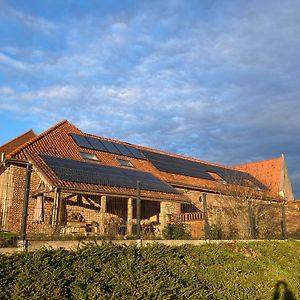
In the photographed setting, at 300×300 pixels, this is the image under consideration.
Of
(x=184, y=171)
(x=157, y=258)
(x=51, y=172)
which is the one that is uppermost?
(x=184, y=171)

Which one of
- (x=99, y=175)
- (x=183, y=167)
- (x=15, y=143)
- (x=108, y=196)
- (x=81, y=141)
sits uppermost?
(x=15, y=143)

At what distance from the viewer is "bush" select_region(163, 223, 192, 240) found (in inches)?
437

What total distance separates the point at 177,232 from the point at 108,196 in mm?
5109

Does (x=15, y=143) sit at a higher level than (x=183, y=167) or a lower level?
higher

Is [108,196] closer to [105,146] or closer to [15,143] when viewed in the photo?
[105,146]

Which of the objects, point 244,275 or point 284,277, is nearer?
point 244,275

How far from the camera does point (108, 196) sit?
51.8ft

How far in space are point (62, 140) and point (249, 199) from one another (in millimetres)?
10230

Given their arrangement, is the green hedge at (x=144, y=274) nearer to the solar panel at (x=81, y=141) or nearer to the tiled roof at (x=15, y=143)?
the solar panel at (x=81, y=141)

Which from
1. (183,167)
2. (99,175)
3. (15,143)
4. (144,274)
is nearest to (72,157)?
(99,175)

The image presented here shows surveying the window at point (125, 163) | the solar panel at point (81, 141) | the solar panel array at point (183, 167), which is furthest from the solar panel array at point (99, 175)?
the solar panel array at point (183, 167)

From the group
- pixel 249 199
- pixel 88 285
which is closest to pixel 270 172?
pixel 249 199

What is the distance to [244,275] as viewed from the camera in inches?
369

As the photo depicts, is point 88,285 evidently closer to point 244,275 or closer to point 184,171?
point 244,275
